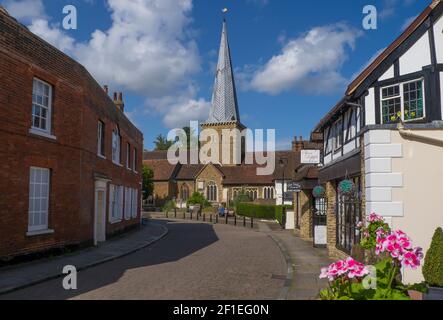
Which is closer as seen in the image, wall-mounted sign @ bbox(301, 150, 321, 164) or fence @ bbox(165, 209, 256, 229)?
wall-mounted sign @ bbox(301, 150, 321, 164)

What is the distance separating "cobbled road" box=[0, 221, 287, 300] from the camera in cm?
969

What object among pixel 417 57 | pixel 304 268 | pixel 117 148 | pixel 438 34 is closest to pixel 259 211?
pixel 117 148

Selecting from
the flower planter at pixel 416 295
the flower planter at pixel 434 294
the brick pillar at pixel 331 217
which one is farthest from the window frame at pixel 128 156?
the flower planter at pixel 434 294

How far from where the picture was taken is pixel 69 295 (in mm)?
9484

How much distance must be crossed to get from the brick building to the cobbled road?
2259 mm

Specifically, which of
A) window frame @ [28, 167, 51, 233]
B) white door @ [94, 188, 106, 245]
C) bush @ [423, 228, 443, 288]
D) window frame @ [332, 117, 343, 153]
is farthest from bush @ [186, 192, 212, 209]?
bush @ [423, 228, 443, 288]

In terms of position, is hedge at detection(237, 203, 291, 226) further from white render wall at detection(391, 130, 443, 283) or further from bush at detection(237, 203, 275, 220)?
white render wall at detection(391, 130, 443, 283)

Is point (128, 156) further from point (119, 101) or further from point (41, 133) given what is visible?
point (41, 133)

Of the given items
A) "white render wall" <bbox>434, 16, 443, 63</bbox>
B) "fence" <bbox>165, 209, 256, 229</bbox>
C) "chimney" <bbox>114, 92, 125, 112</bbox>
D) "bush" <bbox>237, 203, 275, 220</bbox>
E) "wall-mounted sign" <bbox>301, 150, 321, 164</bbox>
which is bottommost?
"fence" <bbox>165, 209, 256, 229</bbox>

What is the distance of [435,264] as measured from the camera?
26.8 feet

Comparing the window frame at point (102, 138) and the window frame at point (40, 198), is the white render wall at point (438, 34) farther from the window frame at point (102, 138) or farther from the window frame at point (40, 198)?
the window frame at point (102, 138)

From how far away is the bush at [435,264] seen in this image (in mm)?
8008
